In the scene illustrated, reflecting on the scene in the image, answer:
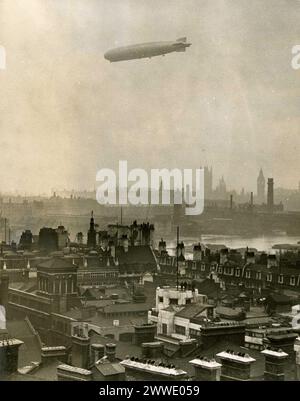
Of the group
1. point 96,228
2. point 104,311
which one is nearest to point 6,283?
point 104,311

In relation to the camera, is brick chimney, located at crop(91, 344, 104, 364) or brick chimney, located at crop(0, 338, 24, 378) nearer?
brick chimney, located at crop(0, 338, 24, 378)

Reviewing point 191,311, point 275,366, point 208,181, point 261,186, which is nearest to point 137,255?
point 261,186

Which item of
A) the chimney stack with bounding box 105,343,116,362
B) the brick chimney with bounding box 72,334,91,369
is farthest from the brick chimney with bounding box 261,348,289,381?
the brick chimney with bounding box 72,334,91,369

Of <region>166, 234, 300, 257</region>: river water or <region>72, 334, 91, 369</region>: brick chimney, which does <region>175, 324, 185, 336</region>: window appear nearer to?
<region>72, 334, 91, 369</region>: brick chimney

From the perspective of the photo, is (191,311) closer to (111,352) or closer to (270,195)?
(111,352)

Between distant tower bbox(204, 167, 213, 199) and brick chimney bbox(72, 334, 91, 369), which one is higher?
distant tower bbox(204, 167, 213, 199)

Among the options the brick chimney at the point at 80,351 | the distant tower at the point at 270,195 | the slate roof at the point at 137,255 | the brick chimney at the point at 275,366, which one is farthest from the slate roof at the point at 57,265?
the brick chimney at the point at 275,366

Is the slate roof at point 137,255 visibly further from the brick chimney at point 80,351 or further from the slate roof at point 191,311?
the brick chimney at point 80,351

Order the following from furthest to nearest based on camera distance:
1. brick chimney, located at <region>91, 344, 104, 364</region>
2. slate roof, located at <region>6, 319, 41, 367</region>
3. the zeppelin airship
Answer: slate roof, located at <region>6, 319, 41, 367</region> → the zeppelin airship → brick chimney, located at <region>91, 344, 104, 364</region>
